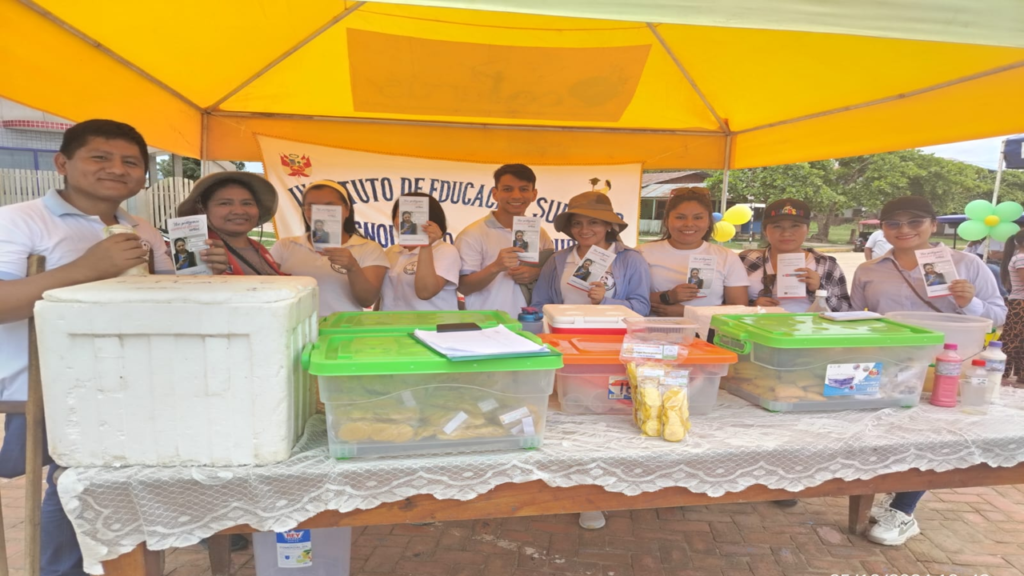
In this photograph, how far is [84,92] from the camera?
8.56 ft

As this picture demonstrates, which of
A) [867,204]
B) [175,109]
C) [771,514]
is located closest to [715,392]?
[771,514]

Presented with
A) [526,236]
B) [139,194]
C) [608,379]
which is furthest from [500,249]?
[139,194]

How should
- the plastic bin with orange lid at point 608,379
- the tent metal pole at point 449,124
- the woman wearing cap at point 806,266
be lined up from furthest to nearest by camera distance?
the tent metal pole at point 449,124, the woman wearing cap at point 806,266, the plastic bin with orange lid at point 608,379

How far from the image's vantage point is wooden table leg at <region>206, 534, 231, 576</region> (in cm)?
234

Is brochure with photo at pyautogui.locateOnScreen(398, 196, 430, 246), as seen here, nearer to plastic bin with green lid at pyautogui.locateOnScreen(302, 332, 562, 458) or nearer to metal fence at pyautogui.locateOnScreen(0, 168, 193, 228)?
plastic bin with green lid at pyautogui.locateOnScreen(302, 332, 562, 458)

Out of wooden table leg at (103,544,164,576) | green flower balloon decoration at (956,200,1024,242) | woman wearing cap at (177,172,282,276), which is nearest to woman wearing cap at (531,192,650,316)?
woman wearing cap at (177,172,282,276)

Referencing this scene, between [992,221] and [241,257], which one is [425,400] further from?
[992,221]

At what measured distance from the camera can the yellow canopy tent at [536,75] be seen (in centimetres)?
210

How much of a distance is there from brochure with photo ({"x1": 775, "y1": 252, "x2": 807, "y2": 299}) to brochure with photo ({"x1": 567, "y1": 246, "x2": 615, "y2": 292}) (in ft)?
3.24

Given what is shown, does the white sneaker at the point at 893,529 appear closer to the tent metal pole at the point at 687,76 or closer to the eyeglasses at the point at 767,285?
the eyeglasses at the point at 767,285

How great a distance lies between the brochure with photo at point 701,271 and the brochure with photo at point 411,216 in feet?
4.72

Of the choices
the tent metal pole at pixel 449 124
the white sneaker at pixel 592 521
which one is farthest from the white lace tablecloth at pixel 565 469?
the tent metal pole at pixel 449 124

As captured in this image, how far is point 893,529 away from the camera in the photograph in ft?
8.96

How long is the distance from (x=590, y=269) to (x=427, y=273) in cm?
92
